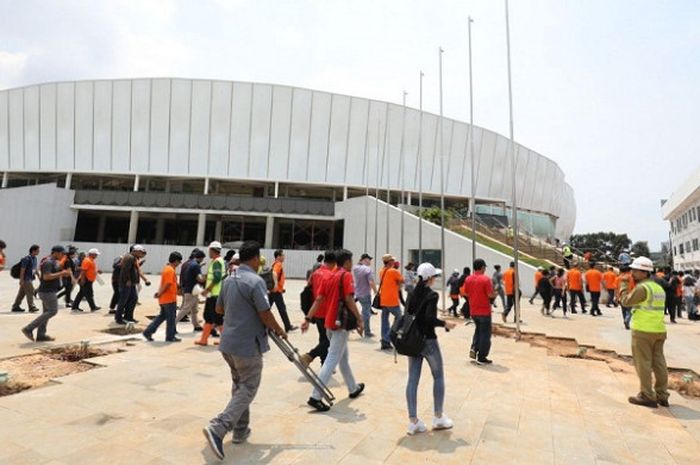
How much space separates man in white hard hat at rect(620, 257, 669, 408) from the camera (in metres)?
4.39

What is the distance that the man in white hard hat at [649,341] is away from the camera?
439cm

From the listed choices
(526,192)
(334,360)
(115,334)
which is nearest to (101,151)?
(115,334)

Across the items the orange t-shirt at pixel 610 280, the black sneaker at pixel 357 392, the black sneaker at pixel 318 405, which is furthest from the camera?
the orange t-shirt at pixel 610 280

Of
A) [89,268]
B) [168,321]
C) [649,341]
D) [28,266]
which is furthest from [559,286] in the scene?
[28,266]

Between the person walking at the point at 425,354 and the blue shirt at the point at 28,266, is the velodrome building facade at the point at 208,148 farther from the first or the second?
the person walking at the point at 425,354

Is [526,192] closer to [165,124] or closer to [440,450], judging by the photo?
[165,124]

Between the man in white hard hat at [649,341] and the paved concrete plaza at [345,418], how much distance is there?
0.18 m

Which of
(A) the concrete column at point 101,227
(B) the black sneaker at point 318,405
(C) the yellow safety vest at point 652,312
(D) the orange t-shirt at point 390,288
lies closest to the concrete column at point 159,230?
(A) the concrete column at point 101,227

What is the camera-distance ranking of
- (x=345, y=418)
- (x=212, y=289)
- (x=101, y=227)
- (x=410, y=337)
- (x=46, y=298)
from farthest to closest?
(x=101, y=227), (x=212, y=289), (x=46, y=298), (x=345, y=418), (x=410, y=337)

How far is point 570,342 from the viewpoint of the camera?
830cm

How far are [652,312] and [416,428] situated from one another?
129 inches

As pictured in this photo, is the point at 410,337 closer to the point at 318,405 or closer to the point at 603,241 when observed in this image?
the point at 318,405

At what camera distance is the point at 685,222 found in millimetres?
37125

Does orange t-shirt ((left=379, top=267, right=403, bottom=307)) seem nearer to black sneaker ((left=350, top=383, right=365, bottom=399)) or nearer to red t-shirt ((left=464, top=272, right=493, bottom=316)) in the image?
red t-shirt ((left=464, top=272, right=493, bottom=316))
